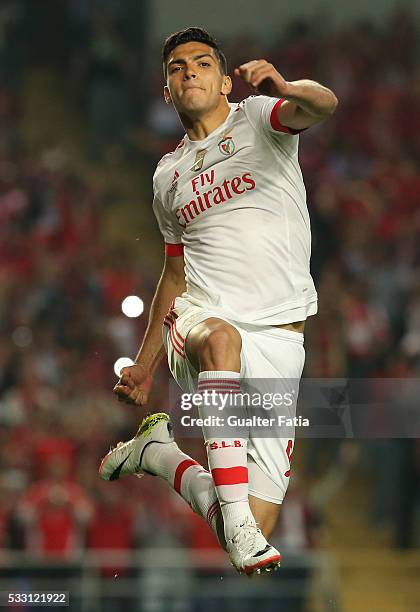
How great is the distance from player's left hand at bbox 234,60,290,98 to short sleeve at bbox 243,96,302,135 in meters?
0.35

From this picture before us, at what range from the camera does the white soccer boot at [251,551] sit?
4.04 m

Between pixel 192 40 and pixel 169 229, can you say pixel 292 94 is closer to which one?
pixel 192 40

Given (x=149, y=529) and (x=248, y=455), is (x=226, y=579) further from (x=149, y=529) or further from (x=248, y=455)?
(x=248, y=455)

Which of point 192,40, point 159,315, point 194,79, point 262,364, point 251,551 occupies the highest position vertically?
point 192,40

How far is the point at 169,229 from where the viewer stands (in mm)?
4828

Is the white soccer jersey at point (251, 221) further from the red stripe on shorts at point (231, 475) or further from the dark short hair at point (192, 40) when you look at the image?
the red stripe on shorts at point (231, 475)

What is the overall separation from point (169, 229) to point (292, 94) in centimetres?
99

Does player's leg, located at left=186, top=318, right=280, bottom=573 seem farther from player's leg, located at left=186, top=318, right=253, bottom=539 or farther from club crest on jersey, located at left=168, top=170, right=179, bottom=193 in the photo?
club crest on jersey, located at left=168, top=170, right=179, bottom=193

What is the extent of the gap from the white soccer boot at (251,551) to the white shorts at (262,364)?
30cm

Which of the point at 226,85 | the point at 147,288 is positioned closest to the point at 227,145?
the point at 226,85

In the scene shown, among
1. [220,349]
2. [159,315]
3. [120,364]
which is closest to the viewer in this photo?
[220,349]

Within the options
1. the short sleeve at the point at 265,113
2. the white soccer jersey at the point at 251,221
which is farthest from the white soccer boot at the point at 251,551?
the short sleeve at the point at 265,113

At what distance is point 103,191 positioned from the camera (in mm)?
9438

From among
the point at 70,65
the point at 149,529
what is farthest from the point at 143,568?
the point at 70,65
